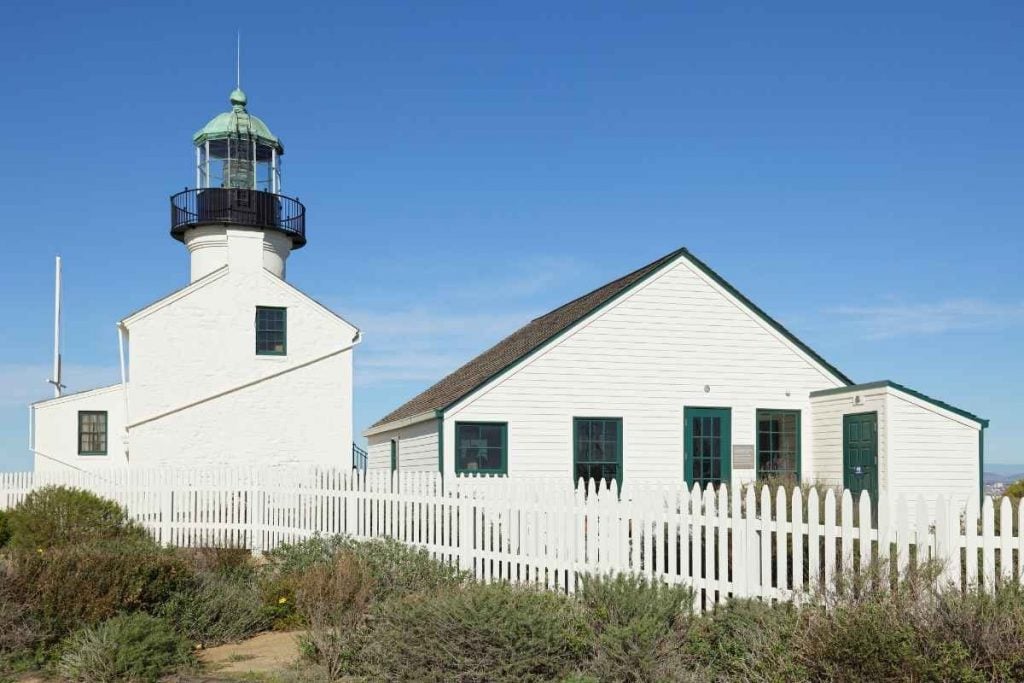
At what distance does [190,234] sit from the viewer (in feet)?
86.1

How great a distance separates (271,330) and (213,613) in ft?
49.5

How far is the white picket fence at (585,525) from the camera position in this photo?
7.66 meters

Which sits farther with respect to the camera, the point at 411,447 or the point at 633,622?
the point at 411,447

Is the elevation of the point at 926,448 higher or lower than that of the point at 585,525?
higher

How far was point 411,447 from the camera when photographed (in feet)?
67.9

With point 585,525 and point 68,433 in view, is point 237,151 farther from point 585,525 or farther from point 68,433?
point 585,525

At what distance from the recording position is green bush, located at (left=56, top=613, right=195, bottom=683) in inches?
317

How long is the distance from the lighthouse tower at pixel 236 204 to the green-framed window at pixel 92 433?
13.8 feet

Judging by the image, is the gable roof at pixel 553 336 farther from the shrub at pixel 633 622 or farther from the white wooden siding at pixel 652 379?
the shrub at pixel 633 622

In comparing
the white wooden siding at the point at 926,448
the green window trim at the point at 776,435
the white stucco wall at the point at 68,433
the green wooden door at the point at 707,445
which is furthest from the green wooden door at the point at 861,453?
the white stucco wall at the point at 68,433

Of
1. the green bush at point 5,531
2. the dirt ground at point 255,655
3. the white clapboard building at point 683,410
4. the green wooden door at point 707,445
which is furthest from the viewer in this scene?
the green wooden door at point 707,445

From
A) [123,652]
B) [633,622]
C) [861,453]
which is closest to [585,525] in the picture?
[633,622]

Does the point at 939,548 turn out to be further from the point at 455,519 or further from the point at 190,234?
the point at 190,234

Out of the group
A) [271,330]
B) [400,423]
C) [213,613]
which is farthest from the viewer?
[271,330]
